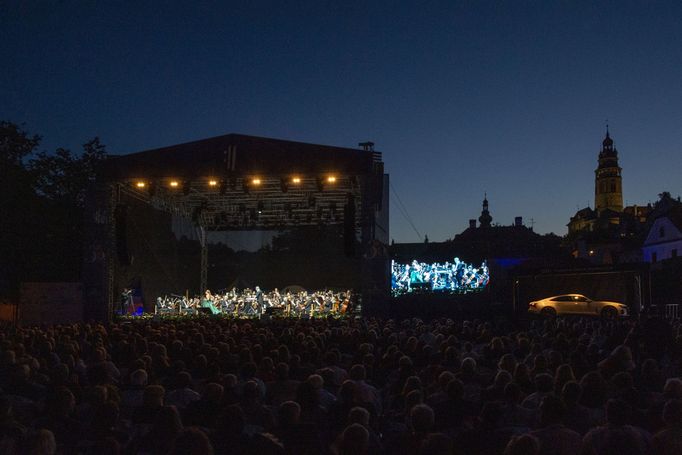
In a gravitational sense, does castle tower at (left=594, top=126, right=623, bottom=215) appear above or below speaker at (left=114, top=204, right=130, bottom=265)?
above

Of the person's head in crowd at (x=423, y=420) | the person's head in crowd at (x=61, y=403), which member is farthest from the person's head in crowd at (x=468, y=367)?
the person's head in crowd at (x=61, y=403)

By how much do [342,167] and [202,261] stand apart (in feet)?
45.8

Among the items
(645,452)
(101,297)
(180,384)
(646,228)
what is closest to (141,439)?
(180,384)

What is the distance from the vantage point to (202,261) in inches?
1324

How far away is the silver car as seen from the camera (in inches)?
959

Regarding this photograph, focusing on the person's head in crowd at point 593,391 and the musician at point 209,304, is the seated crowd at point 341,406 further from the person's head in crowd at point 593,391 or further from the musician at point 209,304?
the musician at point 209,304

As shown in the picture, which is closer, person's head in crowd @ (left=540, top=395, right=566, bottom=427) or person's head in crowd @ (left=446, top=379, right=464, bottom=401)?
person's head in crowd @ (left=540, top=395, right=566, bottom=427)

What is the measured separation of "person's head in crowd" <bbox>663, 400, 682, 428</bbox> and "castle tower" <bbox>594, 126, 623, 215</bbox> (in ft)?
378

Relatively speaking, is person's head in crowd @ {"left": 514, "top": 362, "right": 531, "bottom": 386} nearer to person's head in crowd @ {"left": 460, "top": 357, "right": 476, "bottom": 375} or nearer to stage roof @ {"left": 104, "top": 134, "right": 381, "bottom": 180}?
person's head in crowd @ {"left": 460, "top": 357, "right": 476, "bottom": 375}

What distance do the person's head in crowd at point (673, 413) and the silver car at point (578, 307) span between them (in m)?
20.9

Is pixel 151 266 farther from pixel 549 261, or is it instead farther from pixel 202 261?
pixel 549 261

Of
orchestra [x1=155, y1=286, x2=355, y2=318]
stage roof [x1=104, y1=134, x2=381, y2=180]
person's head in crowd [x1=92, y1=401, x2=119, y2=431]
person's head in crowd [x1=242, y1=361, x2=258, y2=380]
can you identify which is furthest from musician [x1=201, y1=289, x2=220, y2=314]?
person's head in crowd [x1=92, y1=401, x2=119, y2=431]

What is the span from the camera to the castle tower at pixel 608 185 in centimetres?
11312

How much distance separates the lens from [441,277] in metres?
30.5
